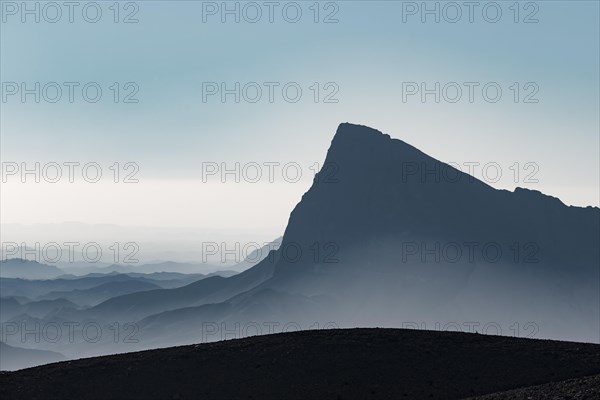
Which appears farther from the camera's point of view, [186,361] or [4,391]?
[186,361]

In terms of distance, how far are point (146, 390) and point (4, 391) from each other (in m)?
11.6

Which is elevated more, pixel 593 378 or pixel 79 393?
pixel 593 378

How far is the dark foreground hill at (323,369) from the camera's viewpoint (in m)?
59.8

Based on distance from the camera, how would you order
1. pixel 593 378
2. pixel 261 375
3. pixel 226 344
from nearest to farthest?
1. pixel 593 378
2. pixel 261 375
3. pixel 226 344

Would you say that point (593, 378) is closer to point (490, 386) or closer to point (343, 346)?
point (490, 386)

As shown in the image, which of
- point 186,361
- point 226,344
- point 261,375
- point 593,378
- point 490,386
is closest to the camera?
point 593,378

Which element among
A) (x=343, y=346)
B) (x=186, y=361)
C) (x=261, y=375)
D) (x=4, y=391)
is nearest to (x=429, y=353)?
(x=343, y=346)

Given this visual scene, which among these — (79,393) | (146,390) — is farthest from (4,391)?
(146,390)

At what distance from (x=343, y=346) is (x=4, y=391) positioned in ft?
99.6

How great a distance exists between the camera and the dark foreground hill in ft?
196

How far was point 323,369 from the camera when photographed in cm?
6425

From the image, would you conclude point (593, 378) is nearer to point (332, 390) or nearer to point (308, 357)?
point (332, 390)

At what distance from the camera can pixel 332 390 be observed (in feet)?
196

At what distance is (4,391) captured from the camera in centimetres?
6044
